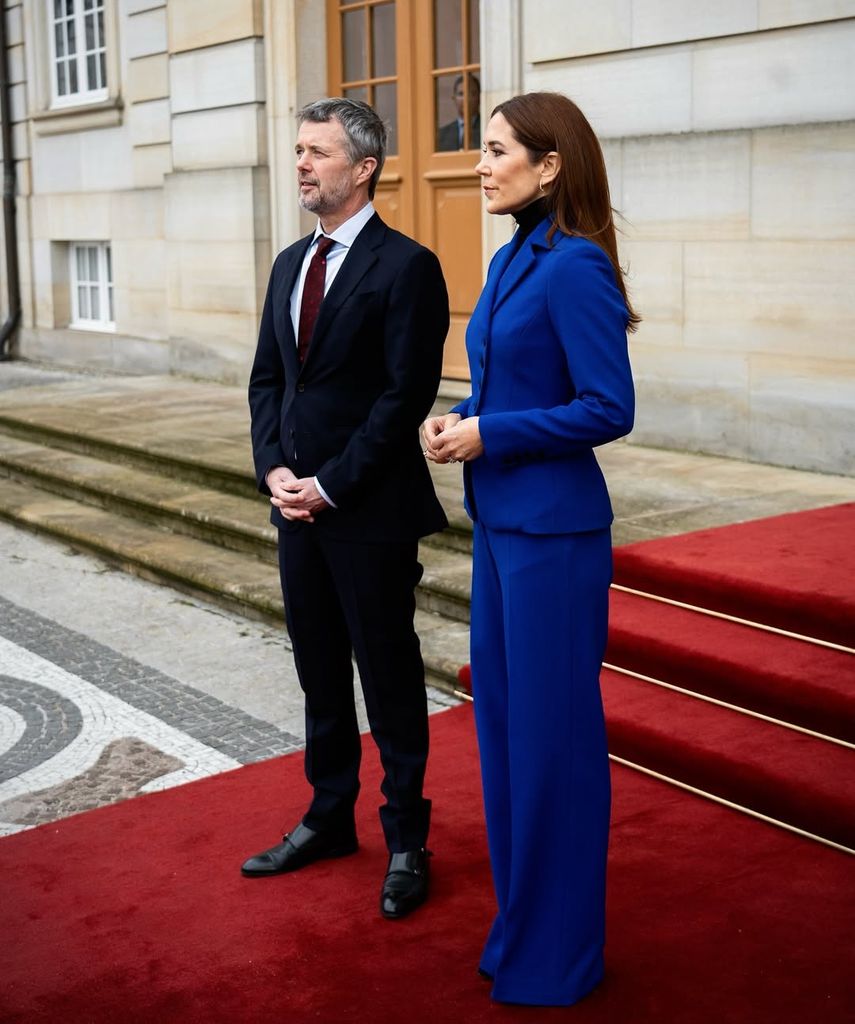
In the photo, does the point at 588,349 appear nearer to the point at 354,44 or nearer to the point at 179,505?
the point at 179,505

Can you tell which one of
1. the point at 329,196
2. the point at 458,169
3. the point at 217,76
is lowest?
the point at 329,196

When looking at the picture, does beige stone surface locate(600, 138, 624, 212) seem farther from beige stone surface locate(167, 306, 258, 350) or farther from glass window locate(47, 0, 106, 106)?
glass window locate(47, 0, 106, 106)

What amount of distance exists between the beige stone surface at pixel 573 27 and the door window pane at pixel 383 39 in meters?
1.89

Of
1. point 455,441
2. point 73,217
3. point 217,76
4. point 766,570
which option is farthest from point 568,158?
point 73,217

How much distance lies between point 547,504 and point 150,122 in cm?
1079

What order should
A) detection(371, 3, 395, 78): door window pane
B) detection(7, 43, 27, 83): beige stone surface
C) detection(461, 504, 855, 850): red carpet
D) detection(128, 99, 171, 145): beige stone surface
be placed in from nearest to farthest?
1. detection(461, 504, 855, 850): red carpet
2. detection(371, 3, 395, 78): door window pane
3. detection(128, 99, 171, 145): beige stone surface
4. detection(7, 43, 27, 83): beige stone surface

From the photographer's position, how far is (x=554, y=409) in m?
2.92

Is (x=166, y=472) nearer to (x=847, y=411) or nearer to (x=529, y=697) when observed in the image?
(x=847, y=411)

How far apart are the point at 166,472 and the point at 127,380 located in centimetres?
421

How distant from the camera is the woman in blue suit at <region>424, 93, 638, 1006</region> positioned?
2902mm

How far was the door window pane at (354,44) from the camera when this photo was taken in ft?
34.9

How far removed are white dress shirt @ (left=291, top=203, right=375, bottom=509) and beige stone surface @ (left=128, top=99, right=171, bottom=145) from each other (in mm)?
9509

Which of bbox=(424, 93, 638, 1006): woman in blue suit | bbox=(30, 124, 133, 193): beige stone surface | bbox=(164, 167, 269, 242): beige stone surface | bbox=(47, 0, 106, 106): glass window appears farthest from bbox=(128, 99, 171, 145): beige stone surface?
bbox=(424, 93, 638, 1006): woman in blue suit

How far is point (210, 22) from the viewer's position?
37.8 ft
